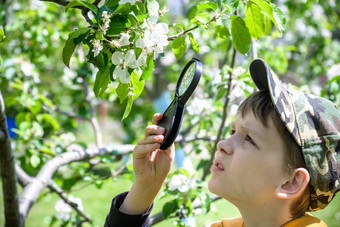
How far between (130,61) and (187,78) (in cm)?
17

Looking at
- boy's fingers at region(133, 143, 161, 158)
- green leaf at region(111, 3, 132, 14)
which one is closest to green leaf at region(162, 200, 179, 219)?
boy's fingers at region(133, 143, 161, 158)

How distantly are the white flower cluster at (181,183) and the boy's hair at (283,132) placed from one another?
60 cm

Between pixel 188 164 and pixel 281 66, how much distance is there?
3.31 ft

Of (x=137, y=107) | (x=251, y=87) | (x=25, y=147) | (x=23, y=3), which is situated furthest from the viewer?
(x=137, y=107)

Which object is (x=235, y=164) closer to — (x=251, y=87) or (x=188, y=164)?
(x=251, y=87)

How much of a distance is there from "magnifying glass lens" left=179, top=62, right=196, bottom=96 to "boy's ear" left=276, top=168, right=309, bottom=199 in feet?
1.20

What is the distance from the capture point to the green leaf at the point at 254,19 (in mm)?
1335

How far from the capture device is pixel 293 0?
13.7 ft

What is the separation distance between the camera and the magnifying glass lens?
45.0 inches

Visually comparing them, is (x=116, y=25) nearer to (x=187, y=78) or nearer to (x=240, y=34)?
(x=187, y=78)

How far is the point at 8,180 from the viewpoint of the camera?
165 cm

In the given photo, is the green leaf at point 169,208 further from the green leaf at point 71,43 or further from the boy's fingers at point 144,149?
the green leaf at point 71,43

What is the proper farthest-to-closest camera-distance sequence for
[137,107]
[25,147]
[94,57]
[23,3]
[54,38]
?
[137,107] < [23,3] < [54,38] < [25,147] < [94,57]

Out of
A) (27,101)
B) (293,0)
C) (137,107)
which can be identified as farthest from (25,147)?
(293,0)
